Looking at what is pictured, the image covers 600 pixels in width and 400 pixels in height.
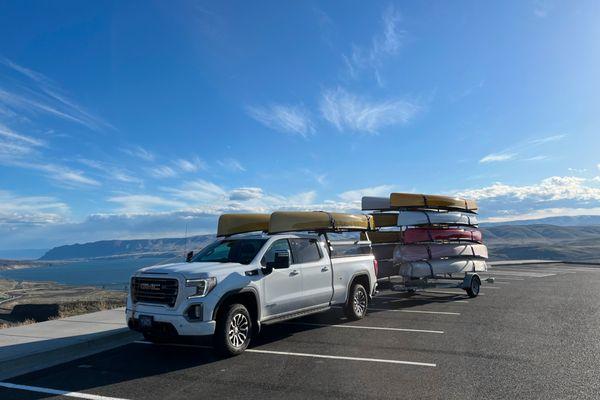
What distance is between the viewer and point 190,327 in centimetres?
690

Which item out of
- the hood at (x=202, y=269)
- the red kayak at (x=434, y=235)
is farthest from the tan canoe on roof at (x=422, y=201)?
the hood at (x=202, y=269)

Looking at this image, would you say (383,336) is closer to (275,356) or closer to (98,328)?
(275,356)

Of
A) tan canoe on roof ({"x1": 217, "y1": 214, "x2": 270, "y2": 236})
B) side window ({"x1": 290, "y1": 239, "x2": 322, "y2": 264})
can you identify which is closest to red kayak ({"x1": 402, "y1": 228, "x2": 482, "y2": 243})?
side window ({"x1": 290, "y1": 239, "x2": 322, "y2": 264})

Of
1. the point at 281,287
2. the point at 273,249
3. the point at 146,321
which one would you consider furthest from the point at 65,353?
the point at 273,249

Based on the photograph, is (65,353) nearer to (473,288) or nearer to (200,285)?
(200,285)

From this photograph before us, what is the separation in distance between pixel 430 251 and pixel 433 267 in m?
0.60

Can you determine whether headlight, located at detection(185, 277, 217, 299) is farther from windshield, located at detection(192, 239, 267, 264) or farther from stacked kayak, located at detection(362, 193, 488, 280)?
stacked kayak, located at detection(362, 193, 488, 280)

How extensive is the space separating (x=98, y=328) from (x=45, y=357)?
2224mm

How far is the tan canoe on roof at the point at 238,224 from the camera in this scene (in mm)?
10398

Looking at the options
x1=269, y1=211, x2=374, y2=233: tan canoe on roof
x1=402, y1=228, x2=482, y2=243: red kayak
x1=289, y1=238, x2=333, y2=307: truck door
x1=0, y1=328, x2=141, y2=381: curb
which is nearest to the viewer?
x1=0, y1=328, x2=141, y2=381: curb

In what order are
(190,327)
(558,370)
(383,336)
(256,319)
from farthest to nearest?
(383,336) < (256,319) < (190,327) < (558,370)

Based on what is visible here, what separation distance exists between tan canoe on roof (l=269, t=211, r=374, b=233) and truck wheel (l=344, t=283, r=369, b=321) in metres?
1.46

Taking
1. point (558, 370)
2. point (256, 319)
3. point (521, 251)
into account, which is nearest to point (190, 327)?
point (256, 319)

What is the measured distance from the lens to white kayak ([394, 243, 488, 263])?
45.3 ft
